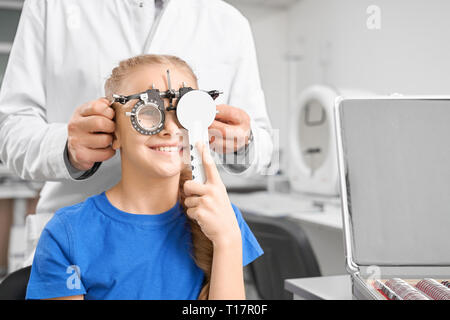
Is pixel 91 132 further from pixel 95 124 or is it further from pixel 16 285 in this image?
pixel 16 285

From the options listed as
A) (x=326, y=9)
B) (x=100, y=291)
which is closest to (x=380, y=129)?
(x=100, y=291)

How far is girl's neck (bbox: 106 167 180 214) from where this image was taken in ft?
1.75

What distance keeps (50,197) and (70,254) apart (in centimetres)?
14

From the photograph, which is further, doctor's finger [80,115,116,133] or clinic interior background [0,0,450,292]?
clinic interior background [0,0,450,292]

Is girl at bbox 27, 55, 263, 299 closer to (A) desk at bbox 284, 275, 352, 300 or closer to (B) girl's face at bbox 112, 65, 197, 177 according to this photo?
(B) girl's face at bbox 112, 65, 197, 177

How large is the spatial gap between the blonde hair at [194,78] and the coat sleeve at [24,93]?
9 cm

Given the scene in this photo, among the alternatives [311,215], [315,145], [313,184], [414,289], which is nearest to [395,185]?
[414,289]

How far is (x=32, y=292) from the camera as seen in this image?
1.60 ft

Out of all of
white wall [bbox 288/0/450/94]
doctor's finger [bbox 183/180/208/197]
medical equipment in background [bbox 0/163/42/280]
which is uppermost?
white wall [bbox 288/0/450/94]

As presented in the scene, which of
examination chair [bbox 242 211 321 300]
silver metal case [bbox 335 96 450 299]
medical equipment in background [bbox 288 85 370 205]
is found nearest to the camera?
silver metal case [bbox 335 96 450 299]

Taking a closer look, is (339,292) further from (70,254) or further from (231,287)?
(70,254)

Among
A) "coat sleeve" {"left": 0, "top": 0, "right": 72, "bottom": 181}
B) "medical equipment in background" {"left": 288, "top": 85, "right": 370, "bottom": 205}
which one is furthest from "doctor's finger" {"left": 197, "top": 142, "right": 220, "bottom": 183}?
"medical equipment in background" {"left": 288, "top": 85, "right": 370, "bottom": 205}

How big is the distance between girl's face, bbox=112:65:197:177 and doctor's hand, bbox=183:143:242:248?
57 millimetres

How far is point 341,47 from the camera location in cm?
176
